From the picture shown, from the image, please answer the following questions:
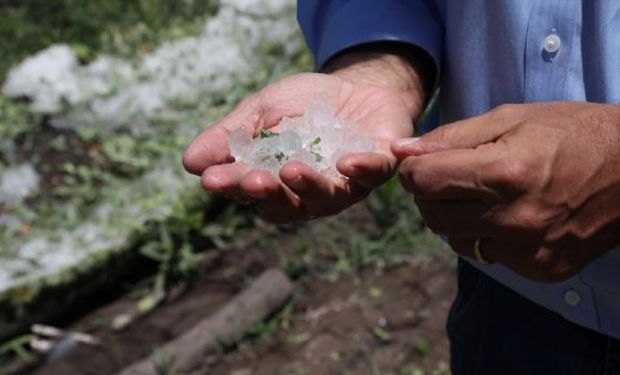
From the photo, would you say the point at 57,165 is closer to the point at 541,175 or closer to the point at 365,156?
the point at 365,156

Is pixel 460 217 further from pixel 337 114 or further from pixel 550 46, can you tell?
pixel 337 114

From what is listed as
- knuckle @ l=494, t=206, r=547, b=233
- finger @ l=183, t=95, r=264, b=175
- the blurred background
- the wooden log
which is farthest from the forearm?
the wooden log

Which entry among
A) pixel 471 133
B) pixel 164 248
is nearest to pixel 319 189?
pixel 471 133

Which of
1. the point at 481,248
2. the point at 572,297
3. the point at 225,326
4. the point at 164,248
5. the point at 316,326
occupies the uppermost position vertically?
the point at 481,248

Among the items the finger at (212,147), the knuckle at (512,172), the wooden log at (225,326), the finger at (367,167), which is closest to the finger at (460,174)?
the knuckle at (512,172)

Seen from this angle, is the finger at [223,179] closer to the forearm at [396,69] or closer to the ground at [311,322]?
the forearm at [396,69]
